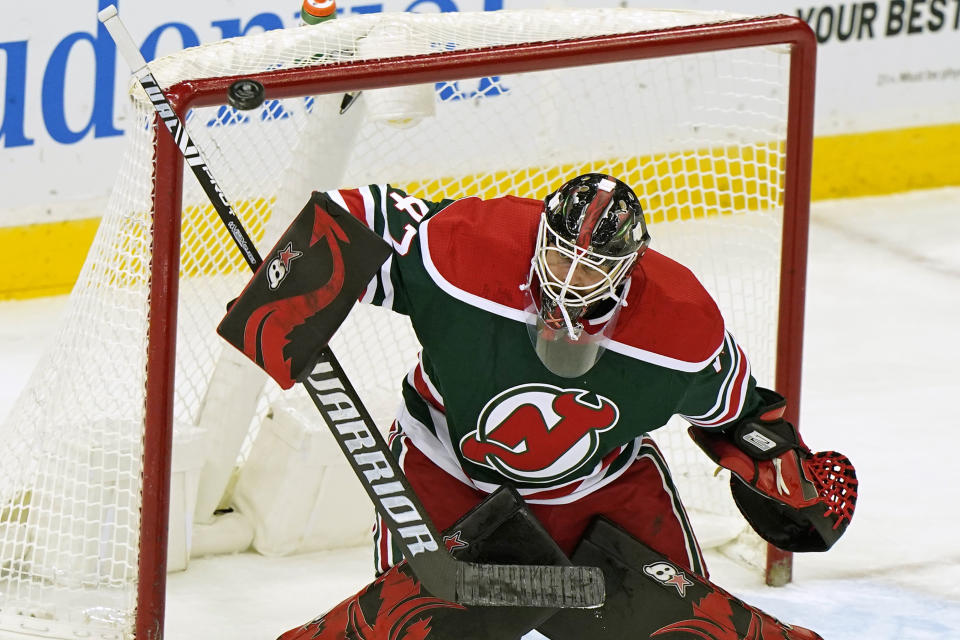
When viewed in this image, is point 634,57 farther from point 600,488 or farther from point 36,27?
point 36,27

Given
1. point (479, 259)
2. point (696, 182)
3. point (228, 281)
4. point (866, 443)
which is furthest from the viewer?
point (696, 182)

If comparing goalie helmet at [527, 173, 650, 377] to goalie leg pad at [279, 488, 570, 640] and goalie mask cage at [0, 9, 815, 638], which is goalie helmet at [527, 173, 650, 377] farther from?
goalie mask cage at [0, 9, 815, 638]

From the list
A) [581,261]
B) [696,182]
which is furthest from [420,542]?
[696,182]

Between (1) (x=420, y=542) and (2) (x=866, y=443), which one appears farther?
(2) (x=866, y=443)

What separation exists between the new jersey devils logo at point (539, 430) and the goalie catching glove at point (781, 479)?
20 centimetres

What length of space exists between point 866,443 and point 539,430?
68.5 inches

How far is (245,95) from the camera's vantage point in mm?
2084

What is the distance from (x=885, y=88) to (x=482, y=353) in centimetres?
339

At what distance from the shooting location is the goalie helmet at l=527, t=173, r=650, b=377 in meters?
2.00

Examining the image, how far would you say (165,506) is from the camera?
2.40m

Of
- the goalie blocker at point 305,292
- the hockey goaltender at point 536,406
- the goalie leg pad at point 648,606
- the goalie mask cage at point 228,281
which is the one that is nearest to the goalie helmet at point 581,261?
the hockey goaltender at point 536,406

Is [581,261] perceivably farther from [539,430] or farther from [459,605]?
[459,605]

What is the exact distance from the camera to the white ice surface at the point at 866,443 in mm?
2883

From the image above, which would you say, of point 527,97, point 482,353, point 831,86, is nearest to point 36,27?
point 527,97
